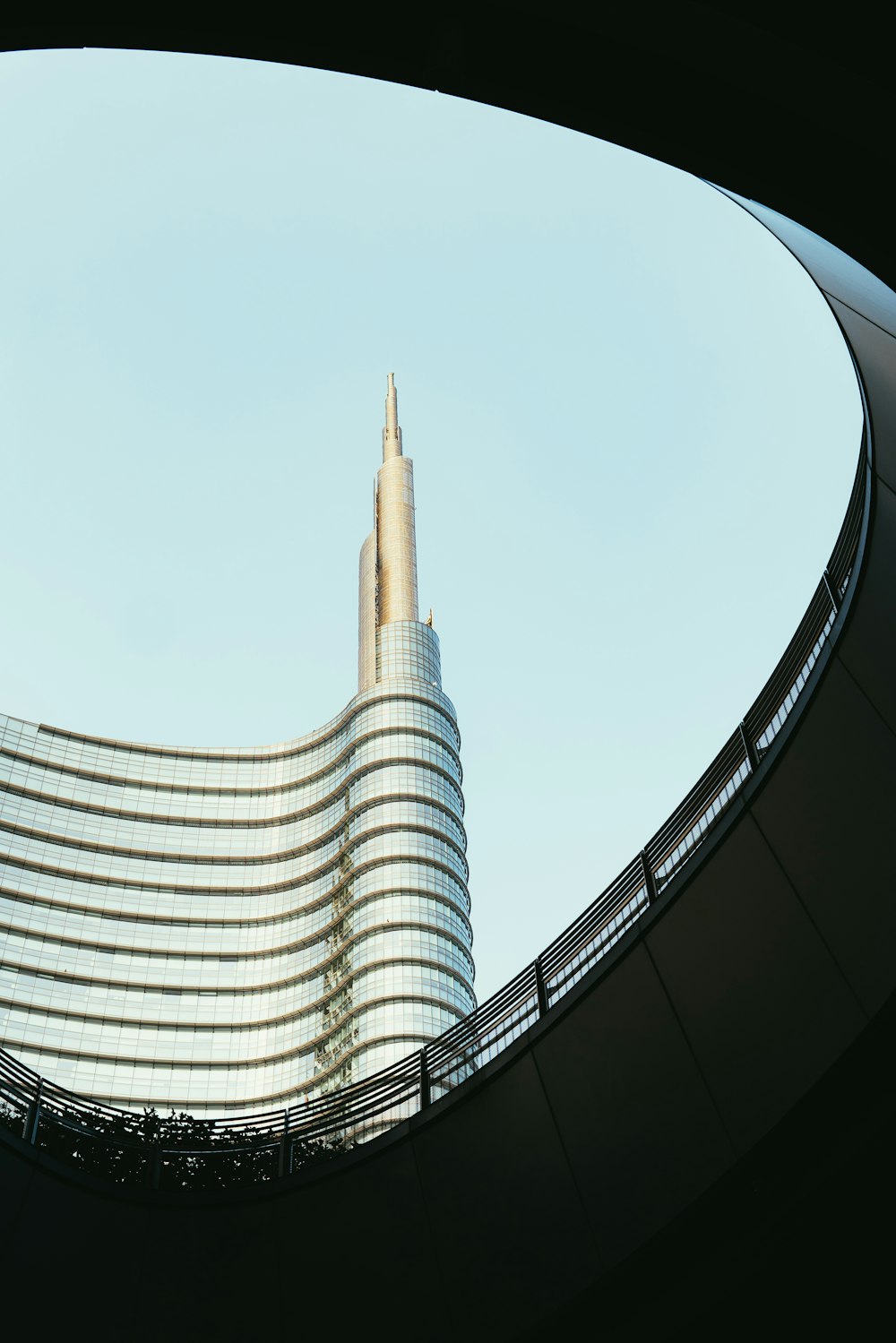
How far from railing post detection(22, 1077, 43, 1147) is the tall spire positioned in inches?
6414

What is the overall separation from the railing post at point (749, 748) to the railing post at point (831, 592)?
184 centimetres

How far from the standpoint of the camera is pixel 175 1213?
14914 millimetres

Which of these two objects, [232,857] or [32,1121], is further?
[232,857]

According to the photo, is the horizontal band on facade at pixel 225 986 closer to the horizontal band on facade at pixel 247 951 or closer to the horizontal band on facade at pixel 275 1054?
the horizontal band on facade at pixel 247 951

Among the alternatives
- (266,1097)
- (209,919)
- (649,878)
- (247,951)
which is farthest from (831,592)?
(209,919)

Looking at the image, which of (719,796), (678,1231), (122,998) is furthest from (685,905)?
(122,998)

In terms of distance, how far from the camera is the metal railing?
13.2 metres

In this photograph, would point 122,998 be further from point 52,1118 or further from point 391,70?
point 391,70

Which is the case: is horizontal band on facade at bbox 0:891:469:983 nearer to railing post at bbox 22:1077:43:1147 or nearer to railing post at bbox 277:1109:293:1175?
railing post at bbox 277:1109:293:1175

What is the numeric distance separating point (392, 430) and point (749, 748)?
6729 inches

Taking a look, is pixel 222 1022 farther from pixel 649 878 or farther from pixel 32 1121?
pixel 649 878

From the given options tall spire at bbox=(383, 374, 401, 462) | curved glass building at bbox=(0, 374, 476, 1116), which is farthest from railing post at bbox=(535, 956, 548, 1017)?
tall spire at bbox=(383, 374, 401, 462)

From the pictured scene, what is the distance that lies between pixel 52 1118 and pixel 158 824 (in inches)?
4560

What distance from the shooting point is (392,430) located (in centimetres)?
17925
